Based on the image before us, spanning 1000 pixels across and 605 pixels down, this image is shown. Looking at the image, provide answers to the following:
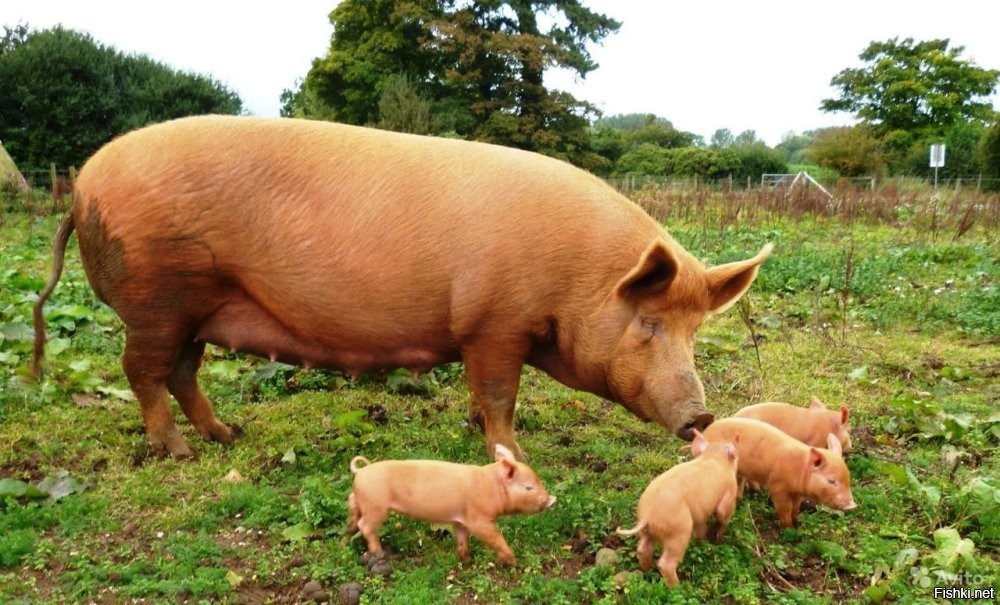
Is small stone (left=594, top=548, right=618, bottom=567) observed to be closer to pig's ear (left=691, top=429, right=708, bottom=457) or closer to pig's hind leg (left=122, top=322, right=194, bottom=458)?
pig's ear (left=691, top=429, right=708, bottom=457)

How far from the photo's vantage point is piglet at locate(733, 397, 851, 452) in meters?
4.04

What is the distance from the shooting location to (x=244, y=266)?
4.13m

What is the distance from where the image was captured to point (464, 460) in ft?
14.5

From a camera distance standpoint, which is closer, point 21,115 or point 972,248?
point 972,248

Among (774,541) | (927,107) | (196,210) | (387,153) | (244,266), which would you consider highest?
(927,107)

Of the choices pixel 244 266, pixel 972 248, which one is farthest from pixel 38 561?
pixel 972 248

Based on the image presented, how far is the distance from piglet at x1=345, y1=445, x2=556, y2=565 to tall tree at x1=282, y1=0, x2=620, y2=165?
3004 centimetres

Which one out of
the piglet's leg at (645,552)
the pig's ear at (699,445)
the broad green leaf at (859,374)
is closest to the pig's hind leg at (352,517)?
the piglet's leg at (645,552)

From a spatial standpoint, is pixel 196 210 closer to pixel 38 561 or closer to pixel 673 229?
pixel 38 561

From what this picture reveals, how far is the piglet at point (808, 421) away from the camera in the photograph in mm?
4035

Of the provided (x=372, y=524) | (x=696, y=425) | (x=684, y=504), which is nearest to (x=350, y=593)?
(x=372, y=524)

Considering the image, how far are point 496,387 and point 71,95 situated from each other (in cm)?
2805

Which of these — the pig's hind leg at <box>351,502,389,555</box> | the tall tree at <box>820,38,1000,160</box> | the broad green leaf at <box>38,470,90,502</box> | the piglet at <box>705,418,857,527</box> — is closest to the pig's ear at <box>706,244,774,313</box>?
the piglet at <box>705,418,857,527</box>

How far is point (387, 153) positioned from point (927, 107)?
5005 cm
